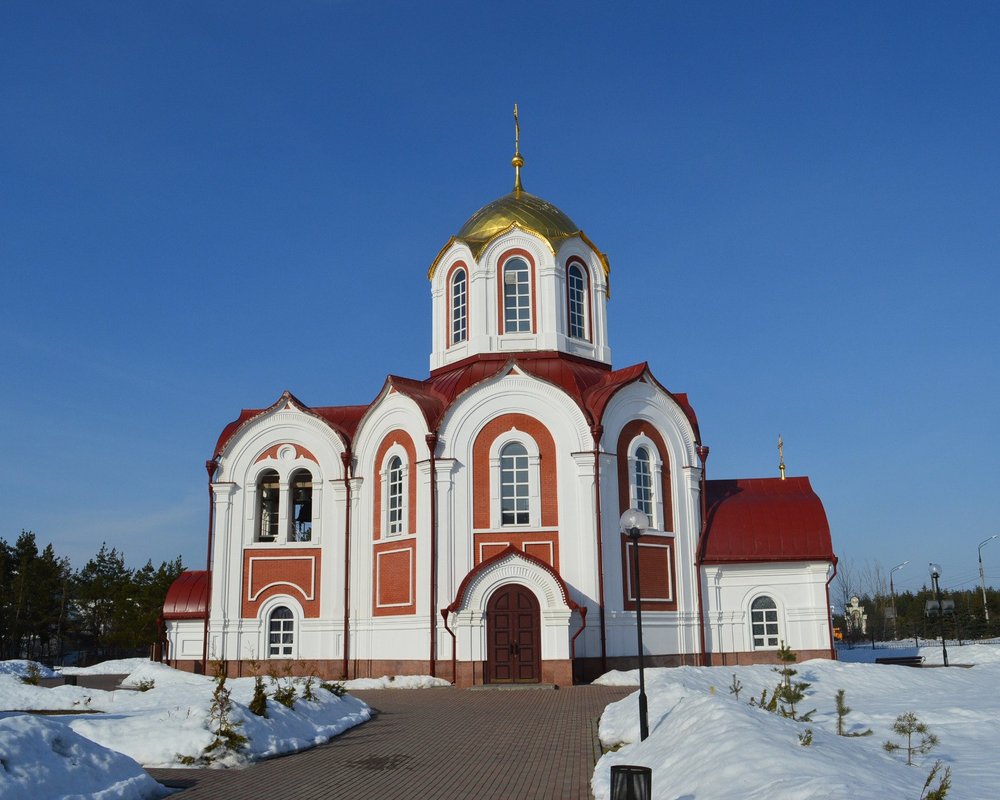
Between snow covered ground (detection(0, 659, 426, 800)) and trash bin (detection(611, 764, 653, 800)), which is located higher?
trash bin (detection(611, 764, 653, 800))

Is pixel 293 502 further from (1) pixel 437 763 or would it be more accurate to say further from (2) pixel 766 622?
(1) pixel 437 763

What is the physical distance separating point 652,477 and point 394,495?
Result: 23.0 feet

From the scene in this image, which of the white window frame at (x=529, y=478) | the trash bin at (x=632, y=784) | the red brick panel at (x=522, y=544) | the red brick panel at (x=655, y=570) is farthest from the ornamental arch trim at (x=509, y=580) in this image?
the trash bin at (x=632, y=784)

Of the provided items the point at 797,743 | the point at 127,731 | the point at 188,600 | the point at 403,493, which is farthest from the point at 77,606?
the point at 797,743

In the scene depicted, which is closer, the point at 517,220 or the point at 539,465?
the point at 539,465

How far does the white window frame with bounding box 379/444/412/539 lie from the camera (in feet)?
84.2

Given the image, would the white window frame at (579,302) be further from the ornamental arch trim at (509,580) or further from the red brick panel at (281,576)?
the red brick panel at (281,576)

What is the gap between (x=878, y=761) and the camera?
9.18 m

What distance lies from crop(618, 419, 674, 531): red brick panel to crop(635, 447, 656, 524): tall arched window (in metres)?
0.37

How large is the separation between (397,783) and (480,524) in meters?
14.2

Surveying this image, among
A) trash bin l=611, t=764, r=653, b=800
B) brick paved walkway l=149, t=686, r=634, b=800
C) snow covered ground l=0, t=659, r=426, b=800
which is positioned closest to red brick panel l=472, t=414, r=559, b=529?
brick paved walkway l=149, t=686, r=634, b=800

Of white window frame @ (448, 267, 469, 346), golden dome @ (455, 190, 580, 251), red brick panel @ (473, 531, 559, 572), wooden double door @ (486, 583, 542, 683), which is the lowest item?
wooden double door @ (486, 583, 542, 683)

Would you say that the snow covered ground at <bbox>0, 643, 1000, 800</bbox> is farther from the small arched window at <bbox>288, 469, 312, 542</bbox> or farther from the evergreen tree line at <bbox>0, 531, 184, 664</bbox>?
the evergreen tree line at <bbox>0, 531, 184, 664</bbox>

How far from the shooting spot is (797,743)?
916 cm
